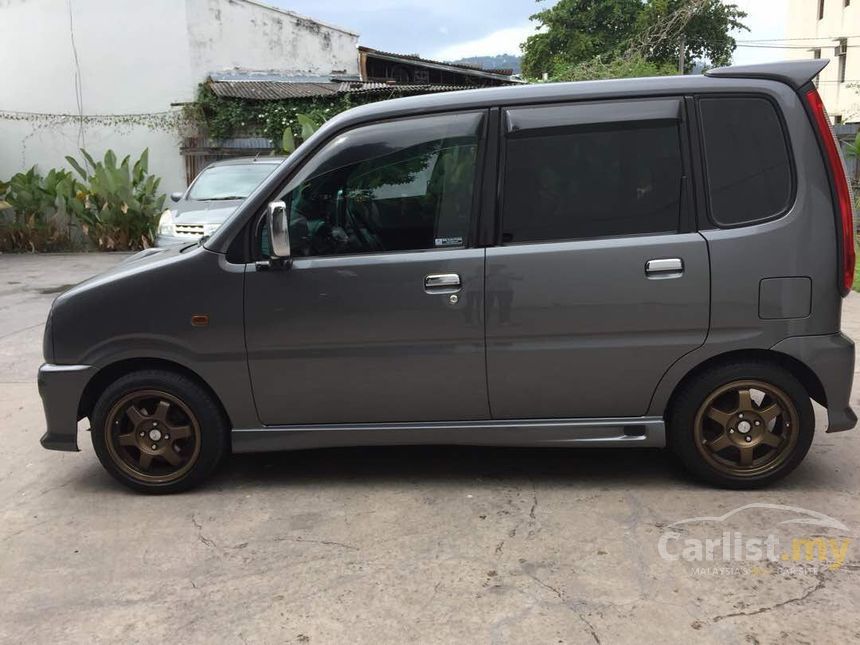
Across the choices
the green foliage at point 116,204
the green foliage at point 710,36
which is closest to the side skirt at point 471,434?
the green foliage at point 116,204

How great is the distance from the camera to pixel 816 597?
9.80 ft

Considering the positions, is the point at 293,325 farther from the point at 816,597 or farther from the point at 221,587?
the point at 816,597

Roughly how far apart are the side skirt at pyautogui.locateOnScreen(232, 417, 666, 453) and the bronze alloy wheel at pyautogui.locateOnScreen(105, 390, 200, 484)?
10.6 inches

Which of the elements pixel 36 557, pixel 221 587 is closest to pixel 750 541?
pixel 221 587

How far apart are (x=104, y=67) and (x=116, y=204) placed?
3.58 m

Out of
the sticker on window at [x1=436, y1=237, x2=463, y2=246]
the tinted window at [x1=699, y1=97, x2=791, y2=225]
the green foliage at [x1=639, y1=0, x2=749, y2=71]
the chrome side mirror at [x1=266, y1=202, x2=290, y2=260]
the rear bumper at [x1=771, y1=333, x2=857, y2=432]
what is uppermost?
the green foliage at [x1=639, y1=0, x2=749, y2=71]

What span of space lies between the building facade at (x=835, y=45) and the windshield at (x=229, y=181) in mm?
24449

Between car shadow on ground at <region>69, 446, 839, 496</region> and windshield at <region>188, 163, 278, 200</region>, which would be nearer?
car shadow on ground at <region>69, 446, 839, 496</region>

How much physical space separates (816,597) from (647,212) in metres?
1.80

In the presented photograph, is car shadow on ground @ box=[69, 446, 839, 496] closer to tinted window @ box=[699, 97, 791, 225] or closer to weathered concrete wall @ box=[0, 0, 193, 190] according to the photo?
tinted window @ box=[699, 97, 791, 225]

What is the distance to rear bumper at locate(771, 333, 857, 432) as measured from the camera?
12.3 feet

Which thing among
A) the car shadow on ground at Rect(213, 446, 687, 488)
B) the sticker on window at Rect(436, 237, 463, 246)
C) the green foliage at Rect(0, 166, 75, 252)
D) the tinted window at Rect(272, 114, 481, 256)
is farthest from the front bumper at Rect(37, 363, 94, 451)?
the green foliage at Rect(0, 166, 75, 252)

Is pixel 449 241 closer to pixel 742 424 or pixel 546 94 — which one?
pixel 546 94

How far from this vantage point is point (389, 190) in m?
3.89
